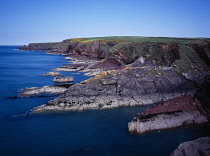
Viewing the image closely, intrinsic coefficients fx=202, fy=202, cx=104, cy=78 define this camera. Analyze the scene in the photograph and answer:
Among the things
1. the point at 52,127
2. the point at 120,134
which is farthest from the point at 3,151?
the point at 120,134

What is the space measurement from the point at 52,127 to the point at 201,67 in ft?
74.6

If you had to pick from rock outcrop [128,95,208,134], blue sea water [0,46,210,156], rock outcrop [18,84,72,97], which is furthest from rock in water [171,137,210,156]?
rock outcrop [18,84,72,97]

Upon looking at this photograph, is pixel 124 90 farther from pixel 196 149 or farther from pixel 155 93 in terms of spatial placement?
pixel 196 149

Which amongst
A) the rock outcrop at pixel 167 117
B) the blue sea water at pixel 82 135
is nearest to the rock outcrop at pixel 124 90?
the blue sea water at pixel 82 135

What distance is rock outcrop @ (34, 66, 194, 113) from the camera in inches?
965

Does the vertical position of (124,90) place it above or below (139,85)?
below

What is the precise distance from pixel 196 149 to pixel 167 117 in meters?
6.27

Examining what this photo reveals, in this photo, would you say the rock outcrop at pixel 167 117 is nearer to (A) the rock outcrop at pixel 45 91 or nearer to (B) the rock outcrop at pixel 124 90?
(B) the rock outcrop at pixel 124 90

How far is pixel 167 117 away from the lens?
19203 mm

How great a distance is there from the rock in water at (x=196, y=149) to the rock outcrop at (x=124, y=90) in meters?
11.7

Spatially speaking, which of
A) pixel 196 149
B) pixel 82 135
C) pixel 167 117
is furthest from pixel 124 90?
pixel 196 149

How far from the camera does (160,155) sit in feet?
49.5

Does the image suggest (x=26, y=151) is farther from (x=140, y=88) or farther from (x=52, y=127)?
(x=140, y=88)

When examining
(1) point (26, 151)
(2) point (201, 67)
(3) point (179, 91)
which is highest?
(2) point (201, 67)
